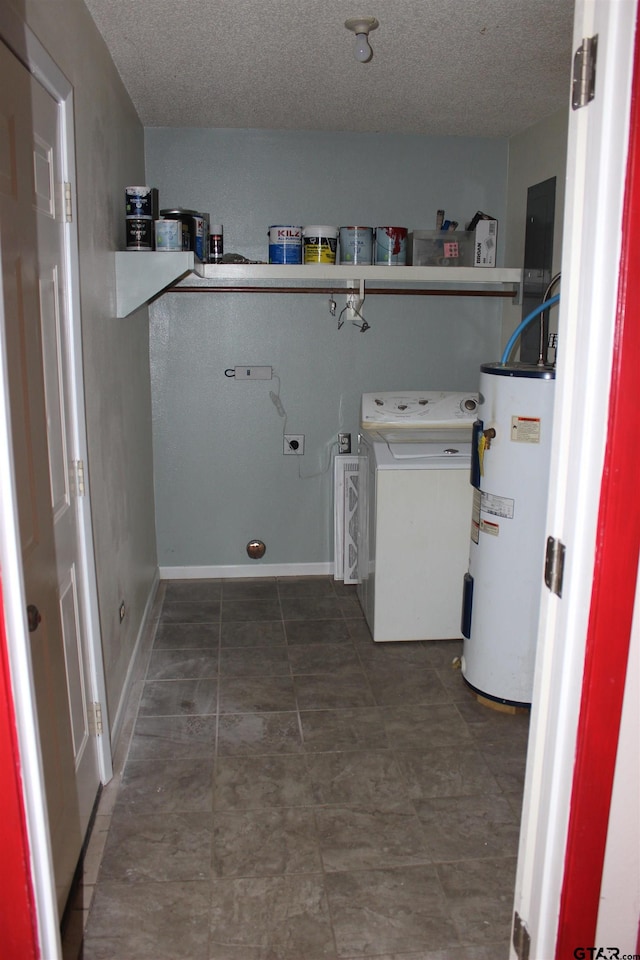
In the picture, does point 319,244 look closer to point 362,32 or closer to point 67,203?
point 362,32

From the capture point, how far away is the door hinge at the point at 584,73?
117cm

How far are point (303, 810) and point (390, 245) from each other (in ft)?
8.56

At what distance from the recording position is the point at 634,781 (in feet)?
4.33

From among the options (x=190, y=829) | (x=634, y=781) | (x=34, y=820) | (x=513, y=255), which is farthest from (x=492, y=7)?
(x=190, y=829)

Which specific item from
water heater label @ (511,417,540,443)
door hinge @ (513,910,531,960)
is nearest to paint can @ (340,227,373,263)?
water heater label @ (511,417,540,443)

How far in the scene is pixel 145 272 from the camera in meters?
2.85

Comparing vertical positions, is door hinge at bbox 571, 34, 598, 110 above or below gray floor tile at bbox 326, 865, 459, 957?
above

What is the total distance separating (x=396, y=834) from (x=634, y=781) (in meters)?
1.09

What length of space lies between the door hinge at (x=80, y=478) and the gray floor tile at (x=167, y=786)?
3.20ft

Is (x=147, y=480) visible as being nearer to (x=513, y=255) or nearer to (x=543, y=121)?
(x=513, y=255)

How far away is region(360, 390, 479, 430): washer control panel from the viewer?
3.93 meters

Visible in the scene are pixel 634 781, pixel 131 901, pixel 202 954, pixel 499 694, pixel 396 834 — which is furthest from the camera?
pixel 499 694

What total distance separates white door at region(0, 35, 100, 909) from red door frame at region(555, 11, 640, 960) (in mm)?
1135

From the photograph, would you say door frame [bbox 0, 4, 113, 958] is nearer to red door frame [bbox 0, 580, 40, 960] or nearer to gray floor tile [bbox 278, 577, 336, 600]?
red door frame [bbox 0, 580, 40, 960]
